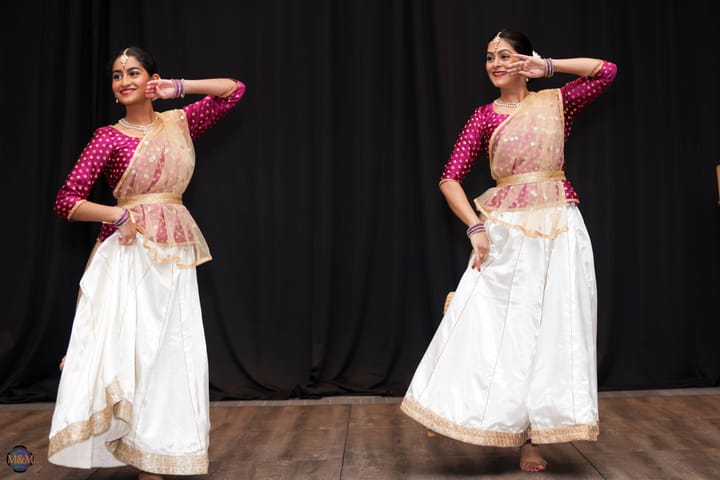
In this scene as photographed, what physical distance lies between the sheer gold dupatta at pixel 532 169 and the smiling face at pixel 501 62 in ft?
0.34

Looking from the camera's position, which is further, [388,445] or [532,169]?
[388,445]

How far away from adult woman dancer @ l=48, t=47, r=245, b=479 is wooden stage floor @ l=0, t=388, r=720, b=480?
27 cm

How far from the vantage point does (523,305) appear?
2.92 m

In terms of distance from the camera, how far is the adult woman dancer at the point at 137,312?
8.96 feet

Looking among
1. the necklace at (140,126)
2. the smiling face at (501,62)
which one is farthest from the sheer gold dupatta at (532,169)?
the necklace at (140,126)

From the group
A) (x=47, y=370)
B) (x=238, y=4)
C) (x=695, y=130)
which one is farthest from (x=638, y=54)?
(x=47, y=370)

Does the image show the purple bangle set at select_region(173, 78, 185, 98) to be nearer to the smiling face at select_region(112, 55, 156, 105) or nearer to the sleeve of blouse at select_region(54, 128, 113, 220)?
the smiling face at select_region(112, 55, 156, 105)

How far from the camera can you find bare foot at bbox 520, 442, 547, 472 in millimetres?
2922

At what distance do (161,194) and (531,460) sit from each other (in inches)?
61.6

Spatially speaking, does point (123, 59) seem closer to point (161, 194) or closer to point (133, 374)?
Result: point (161, 194)

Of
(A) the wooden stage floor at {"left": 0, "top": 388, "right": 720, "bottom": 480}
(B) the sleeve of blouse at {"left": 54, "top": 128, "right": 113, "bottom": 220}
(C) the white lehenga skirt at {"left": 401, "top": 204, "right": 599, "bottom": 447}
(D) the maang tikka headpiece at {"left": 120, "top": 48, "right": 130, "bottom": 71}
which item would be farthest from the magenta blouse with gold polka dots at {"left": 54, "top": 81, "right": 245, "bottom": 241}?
(C) the white lehenga skirt at {"left": 401, "top": 204, "right": 599, "bottom": 447}

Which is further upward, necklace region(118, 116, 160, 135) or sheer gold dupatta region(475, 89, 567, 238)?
necklace region(118, 116, 160, 135)

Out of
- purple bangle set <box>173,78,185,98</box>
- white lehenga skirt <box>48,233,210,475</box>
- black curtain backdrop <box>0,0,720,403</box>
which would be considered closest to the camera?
white lehenga skirt <box>48,233,210,475</box>

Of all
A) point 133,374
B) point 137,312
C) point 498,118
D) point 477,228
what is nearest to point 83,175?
point 137,312
